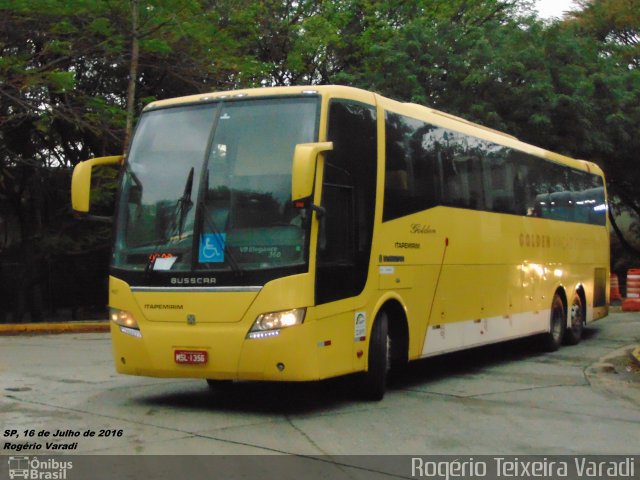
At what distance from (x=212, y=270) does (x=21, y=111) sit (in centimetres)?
1355

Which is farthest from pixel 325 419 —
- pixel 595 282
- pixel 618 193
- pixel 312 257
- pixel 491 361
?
pixel 618 193

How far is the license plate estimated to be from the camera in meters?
9.44

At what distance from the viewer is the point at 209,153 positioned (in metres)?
9.83

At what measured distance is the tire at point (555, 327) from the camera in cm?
1700

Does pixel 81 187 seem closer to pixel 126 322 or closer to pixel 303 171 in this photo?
pixel 126 322

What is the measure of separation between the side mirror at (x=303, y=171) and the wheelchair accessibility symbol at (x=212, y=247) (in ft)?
3.37

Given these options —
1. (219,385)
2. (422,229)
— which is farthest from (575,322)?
(219,385)

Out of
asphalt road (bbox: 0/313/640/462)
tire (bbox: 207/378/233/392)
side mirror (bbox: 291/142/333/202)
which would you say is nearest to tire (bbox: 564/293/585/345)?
asphalt road (bbox: 0/313/640/462)

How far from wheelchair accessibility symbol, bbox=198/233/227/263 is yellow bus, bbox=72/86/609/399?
0.01 metres
